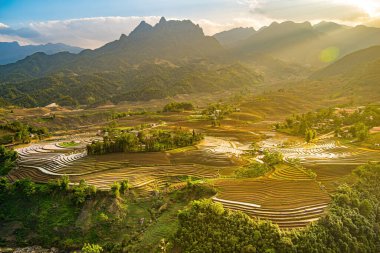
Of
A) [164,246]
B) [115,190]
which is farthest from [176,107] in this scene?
[164,246]

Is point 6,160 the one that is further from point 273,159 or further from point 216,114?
point 216,114

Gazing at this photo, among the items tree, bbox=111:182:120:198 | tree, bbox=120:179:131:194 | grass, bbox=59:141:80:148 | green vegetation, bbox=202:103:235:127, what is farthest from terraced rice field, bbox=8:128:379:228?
green vegetation, bbox=202:103:235:127

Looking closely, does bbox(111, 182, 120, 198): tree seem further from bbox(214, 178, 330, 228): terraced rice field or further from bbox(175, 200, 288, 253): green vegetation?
bbox(214, 178, 330, 228): terraced rice field

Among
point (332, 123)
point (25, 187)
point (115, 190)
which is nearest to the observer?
point (115, 190)

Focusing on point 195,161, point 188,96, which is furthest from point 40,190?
point 188,96

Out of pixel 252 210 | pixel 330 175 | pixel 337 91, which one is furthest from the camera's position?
pixel 337 91

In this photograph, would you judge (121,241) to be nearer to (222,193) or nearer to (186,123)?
(222,193)

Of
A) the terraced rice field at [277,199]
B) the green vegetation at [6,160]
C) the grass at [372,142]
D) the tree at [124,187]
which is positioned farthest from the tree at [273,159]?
the green vegetation at [6,160]

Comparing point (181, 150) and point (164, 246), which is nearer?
point (164, 246)

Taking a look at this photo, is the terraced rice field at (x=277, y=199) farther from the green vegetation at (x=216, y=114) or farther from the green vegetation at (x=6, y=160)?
the green vegetation at (x=216, y=114)
